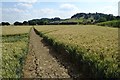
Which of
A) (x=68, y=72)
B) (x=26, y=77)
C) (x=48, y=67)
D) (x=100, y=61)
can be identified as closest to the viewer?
(x=100, y=61)

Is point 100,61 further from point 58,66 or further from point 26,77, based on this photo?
point 58,66

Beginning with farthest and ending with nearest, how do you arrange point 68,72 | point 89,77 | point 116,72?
point 68,72, point 89,77, point 116,72

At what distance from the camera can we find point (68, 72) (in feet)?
56.7

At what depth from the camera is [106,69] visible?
40.1 ft

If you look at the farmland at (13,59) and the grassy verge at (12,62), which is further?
the farmland at (13,59)

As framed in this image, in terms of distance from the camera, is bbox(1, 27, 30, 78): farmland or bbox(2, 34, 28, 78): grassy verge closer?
bbox(2, 34, 28, 78): grassy verge

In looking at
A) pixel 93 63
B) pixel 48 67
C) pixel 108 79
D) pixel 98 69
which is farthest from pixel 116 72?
pixel 48 67

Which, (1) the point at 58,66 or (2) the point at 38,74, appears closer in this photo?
(2) the point at 38,74

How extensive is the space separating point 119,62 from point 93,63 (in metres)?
1.71

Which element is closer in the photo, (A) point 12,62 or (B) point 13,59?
(A) point 12,62

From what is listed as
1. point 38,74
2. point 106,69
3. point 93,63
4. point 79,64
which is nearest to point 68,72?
point 79,64

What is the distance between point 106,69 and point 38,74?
603cm

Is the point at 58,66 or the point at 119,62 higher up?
the point at 119,62

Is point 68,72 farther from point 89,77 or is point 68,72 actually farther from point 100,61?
point 100,61
